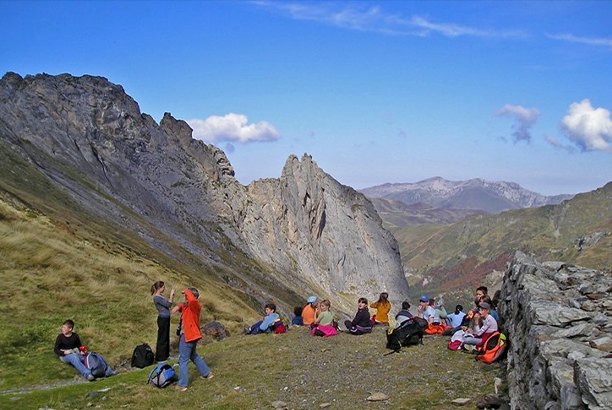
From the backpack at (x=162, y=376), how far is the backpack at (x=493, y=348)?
33.2 feet

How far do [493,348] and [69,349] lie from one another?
15386 millimetres

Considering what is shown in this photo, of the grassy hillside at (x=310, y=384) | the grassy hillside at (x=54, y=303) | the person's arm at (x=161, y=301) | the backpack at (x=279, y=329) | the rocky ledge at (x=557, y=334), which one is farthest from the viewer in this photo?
the backpack at (x=279, y=329)

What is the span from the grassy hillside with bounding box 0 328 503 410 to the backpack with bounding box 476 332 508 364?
27cm

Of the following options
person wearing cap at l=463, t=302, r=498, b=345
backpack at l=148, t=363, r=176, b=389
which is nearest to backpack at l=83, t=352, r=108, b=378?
backpack at l=148, t=363, r=176, b=389

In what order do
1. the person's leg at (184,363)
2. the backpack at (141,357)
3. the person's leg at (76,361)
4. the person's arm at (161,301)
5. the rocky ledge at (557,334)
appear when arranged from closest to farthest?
the rocky ledge at (557,334)
the person's leg at (184,363)
the person's leg at (76,361)
the person's arm at (161,301)
the backpack at (141,357)

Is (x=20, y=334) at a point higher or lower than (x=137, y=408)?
higher

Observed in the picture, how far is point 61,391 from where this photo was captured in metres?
15.6

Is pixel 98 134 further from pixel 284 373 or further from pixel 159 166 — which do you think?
pixel 284 373

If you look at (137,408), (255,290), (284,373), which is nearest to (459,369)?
(284,373)

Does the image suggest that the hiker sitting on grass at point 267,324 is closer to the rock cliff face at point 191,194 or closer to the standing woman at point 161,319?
the standing woman at point 161,319

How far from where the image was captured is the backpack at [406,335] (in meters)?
19.4

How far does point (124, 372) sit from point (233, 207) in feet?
360

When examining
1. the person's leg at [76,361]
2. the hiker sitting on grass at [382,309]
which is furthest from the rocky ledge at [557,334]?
the person's leg at [76,361]

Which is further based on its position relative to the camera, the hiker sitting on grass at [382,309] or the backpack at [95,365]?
the hiker sitting on grass at [382,309]
